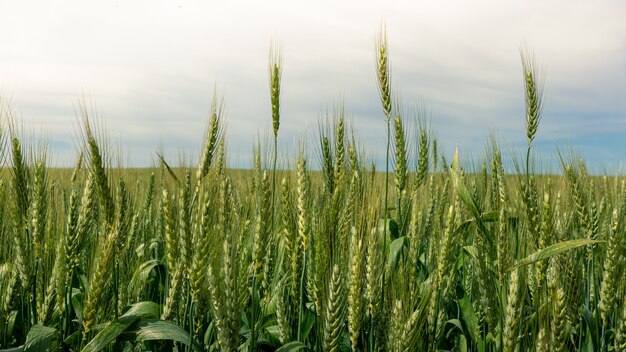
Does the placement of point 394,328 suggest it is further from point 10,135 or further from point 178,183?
point 10,135

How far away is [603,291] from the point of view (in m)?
2.47

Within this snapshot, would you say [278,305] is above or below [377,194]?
below

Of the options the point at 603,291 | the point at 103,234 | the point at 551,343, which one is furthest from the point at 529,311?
the point at 103,234

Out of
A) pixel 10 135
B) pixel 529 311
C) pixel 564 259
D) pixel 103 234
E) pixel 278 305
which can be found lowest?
pixel 529 311

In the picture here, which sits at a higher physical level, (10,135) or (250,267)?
(10,135)

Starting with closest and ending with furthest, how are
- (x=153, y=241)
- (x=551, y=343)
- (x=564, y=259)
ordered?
1. (x=551, y=343)
2. (x=564, y=259)
3. (x=153, y=241)

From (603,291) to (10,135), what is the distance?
9.03ft

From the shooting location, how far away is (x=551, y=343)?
1.70m

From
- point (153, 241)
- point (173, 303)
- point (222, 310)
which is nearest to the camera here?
point (222, 310)

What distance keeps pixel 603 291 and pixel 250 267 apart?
5.07 feet

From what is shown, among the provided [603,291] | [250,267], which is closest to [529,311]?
[603,291]

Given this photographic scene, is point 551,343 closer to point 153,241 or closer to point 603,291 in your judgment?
point 603,291

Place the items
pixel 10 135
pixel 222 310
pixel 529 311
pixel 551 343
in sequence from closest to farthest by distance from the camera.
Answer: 1. pixel 222 310
2. pixel 551 343
3. pixel 10 135
4. pixel 529 311

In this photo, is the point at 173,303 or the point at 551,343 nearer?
the point at 551,343
